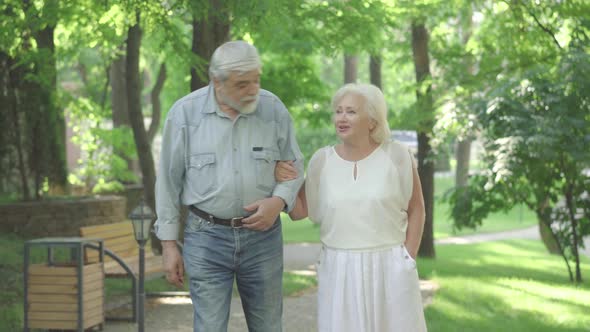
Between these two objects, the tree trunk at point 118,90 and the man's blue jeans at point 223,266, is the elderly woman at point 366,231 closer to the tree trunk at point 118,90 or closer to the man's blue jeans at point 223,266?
the man's blue jeans at point 223,266

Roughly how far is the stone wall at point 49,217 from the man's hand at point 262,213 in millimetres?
9959

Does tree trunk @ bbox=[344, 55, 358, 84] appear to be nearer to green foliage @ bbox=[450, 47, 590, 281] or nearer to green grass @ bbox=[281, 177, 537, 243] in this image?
green grass @ bbox=[281, 177, 537, 243]

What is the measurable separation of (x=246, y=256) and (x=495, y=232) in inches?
1157

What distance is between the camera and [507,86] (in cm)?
1218

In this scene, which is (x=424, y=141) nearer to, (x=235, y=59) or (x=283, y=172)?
(x=283, y=172)

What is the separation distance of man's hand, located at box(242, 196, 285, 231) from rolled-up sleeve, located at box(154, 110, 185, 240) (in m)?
0.38

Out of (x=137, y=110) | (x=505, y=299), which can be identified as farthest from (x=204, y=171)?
(x=137, y=110)

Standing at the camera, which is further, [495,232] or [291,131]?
[495,232]

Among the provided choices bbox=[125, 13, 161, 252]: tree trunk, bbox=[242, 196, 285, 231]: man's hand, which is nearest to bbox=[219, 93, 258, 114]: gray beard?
bbox=[242, 196, 285, 231]: man's hand

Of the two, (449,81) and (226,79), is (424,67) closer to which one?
(449,81)

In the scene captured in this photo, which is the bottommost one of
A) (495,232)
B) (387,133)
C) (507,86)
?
(495,232)

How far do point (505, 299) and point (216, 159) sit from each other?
6758 mm

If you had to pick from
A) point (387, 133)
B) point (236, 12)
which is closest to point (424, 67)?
point (236, 12)

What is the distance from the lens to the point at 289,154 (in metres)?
4.84
